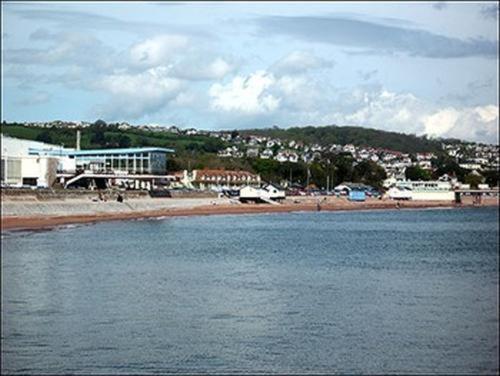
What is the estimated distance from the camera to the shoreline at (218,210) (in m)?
42.7

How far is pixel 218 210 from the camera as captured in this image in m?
67.4

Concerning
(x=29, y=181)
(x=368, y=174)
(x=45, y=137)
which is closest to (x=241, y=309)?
(x=29, y=181)

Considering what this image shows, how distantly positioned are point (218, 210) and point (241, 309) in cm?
5017

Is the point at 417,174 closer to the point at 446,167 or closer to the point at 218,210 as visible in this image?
the point at 446,167

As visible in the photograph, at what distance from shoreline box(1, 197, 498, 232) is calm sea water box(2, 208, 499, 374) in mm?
9763

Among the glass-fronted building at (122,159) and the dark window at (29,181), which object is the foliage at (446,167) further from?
the dark window at (29,181)

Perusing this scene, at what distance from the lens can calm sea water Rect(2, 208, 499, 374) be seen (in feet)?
42.5

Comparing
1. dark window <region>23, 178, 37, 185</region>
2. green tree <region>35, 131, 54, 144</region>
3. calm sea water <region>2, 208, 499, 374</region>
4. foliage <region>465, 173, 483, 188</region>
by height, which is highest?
green tree <region>35, 131, 54, 144</region>

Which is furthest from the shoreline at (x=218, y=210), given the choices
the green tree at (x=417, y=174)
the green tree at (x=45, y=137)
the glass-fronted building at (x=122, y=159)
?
the green tree at (x=45, y=137)

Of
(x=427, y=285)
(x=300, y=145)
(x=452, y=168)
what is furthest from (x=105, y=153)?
(x=300, y=145)

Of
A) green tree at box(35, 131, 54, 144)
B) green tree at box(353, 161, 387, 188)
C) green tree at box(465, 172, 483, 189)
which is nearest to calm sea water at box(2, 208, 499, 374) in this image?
green tree at box(465, 172, 483, 189)

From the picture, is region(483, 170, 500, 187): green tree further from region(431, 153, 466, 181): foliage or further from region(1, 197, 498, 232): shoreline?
region(1, 197, 498, 232): shoreline

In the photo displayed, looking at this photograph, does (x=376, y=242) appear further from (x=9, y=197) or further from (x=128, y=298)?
(x=128, y=298)

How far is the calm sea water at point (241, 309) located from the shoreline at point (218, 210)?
9.76m
